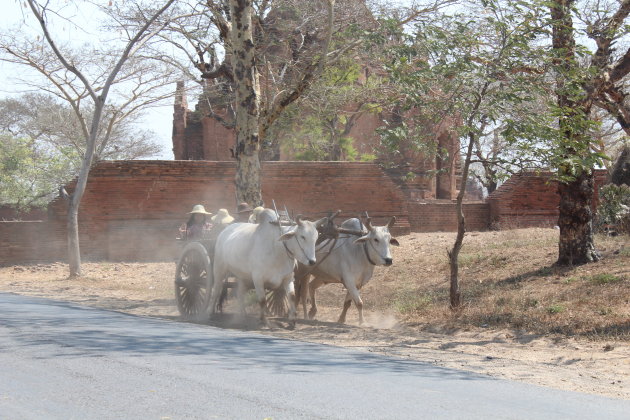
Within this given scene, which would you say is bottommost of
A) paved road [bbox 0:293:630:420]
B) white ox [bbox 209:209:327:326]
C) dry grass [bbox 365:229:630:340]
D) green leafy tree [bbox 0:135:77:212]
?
paved road [bbox 0:293:630:420]

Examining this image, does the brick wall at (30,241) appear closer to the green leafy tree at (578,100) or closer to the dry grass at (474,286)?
the dry grass at (474,286)

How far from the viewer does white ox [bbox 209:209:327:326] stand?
1078 centimetres

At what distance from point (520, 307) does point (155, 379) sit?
6883mm

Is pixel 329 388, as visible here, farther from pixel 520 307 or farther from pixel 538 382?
pixel 520 307

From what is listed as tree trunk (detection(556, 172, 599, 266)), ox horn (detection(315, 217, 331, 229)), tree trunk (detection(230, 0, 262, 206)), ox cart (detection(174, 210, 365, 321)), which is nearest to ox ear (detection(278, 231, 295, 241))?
ox horn (detection(315, 217, 331, 229))

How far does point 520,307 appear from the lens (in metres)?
11.9

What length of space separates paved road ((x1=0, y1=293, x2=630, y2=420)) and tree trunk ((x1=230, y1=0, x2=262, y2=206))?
21.1 ft

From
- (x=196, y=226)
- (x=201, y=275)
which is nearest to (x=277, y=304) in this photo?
(x=201, y=275)

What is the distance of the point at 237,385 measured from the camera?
21.0 feet

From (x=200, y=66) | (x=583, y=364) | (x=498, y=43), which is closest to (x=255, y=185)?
(x=200, y=66)

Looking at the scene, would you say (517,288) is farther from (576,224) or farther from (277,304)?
(277,304)

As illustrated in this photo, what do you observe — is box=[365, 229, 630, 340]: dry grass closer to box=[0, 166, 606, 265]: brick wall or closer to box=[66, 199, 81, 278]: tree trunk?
box=[0, 166, 606, 265]: brick wall

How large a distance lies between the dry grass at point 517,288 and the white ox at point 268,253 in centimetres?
229

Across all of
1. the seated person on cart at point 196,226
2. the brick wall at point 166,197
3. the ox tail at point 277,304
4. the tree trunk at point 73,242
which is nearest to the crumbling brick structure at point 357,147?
the brick wall at point 166,197
